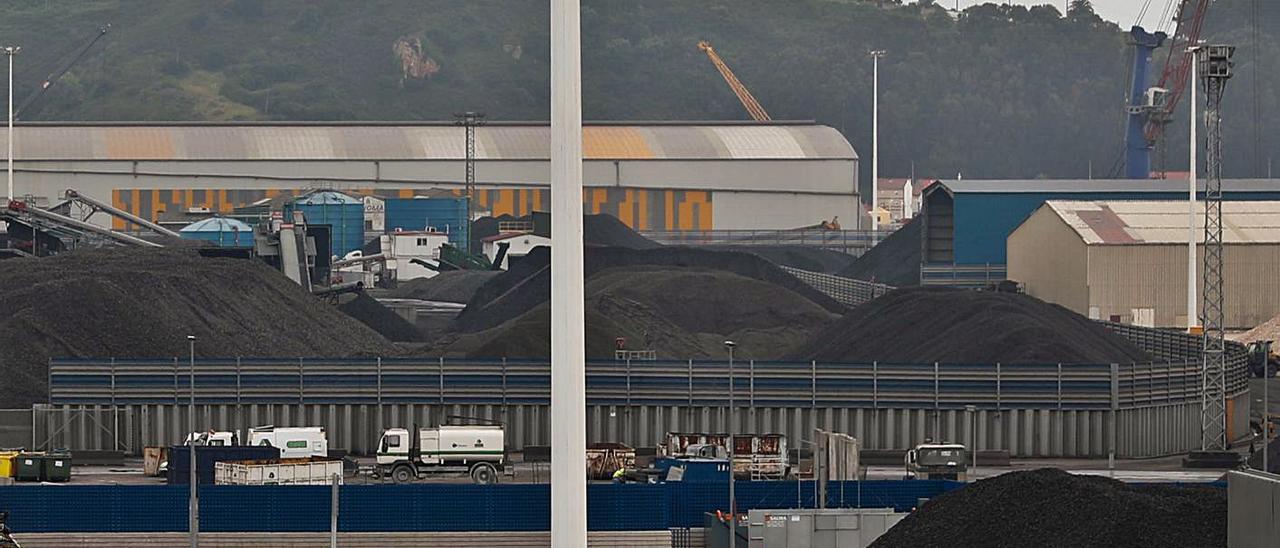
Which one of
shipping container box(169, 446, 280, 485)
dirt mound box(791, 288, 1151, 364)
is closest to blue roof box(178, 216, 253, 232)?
dirt mound box(791, 288, 1151, 364)

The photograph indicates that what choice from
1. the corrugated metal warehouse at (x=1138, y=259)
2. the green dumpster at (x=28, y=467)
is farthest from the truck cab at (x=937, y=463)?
the corrugated metal warehouse at (x=1138, y=259)

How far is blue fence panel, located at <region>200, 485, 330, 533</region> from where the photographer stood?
134 feet

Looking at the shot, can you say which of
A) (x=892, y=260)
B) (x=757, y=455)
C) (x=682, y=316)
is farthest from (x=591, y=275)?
(x=757, y=455)

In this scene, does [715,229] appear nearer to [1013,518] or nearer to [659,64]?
[659,64]

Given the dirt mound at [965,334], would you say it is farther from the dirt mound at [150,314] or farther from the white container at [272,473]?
the white container at [272,473]

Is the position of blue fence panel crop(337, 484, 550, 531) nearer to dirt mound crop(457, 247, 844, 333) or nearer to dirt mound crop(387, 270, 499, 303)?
dirt mound crop(457, 247, 844, 333)

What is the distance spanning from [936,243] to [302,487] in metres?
69.9

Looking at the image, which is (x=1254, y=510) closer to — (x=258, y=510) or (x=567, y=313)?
(x=567, y=313)

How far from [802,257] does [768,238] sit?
3385 millimetres

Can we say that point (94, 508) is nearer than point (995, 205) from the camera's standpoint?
Yes

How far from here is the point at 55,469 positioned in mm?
49625

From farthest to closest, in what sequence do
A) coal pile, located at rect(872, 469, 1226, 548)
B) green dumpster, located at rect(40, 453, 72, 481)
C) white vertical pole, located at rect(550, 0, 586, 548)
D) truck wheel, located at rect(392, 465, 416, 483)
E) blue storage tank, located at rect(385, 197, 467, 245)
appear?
blue storage tank, located at rect(385, 197, 467, 245), truck wheel, located at rect(392, 465, 416, 483), green dumpster, located at rect(40, 453, 72, 481), coal pile, located at rect(872, 469, 1226, 548), white vertical pole, located at rect(550, 0, 586, 548)

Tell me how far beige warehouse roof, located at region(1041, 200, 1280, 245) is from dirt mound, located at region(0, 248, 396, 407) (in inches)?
1276

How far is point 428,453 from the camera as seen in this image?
52406 millimetres
